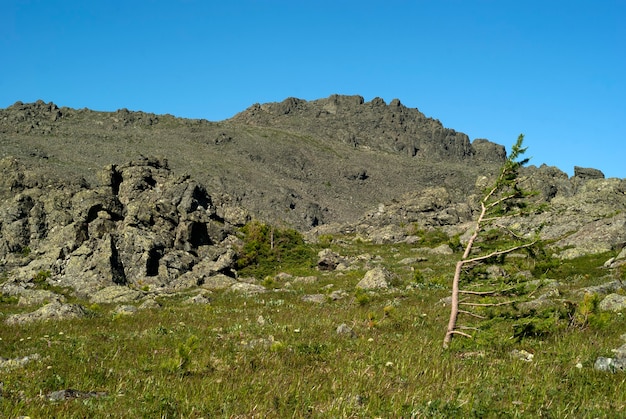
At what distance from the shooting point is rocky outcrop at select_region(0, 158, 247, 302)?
37.7 m

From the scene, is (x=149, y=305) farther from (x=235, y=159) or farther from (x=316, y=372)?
(x=235, y=159)

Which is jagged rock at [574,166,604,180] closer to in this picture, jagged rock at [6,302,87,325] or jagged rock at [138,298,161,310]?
jagged rock at [138,298,161,310]

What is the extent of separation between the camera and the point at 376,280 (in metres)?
30.7

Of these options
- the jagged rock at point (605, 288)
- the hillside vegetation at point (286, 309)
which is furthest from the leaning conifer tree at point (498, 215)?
the jagged rock at point (605, 288)

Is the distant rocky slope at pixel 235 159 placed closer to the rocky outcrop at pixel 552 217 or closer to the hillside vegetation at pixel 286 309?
the rocky outcrop at pixel 552 217

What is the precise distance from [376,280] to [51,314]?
18863 millimetres

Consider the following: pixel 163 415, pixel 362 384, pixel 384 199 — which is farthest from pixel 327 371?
pixel 384 199

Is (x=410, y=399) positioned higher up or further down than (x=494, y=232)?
further down

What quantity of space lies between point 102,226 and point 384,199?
4929 inches

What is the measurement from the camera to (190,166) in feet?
446

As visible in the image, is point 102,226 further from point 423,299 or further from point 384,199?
point 384,199

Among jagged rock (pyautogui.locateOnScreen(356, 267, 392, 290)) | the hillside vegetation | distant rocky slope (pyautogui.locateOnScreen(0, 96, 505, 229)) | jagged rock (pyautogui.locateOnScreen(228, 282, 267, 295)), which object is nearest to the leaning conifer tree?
the hillside vegetation

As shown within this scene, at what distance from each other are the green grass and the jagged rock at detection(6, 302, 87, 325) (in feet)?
11.1

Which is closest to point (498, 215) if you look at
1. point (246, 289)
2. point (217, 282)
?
A: point (246, 289)
